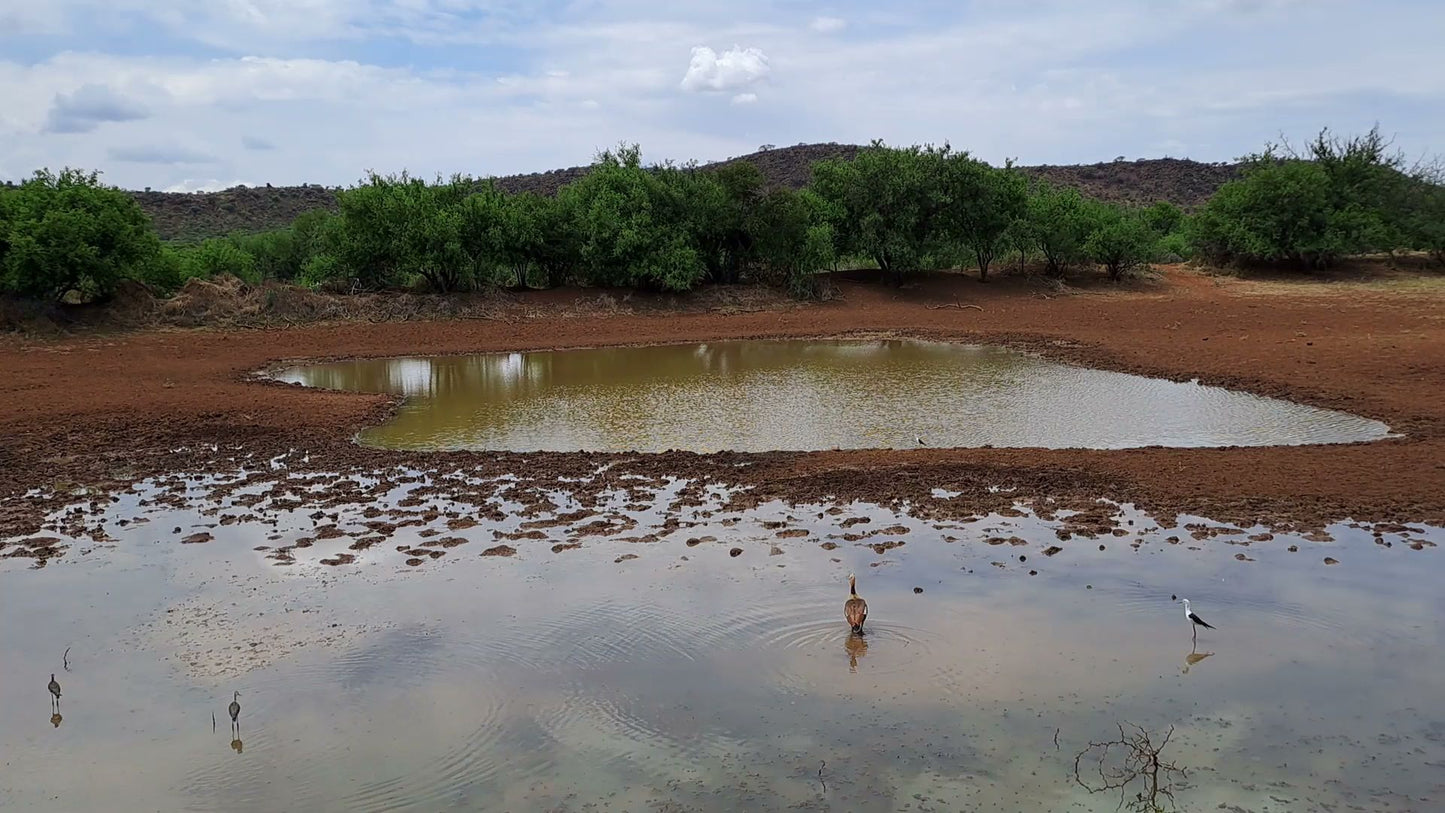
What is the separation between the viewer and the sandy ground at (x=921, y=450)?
43.8ft

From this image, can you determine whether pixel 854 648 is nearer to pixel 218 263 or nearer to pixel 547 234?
pixel 547 234

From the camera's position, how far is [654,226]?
37656 millimetres

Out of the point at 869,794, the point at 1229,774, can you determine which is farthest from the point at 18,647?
the point at 1229,774

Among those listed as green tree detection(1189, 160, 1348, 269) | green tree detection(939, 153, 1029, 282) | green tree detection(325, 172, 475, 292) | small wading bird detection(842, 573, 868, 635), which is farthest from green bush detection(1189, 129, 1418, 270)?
small wading bird detection(842, 573, 868, 635)

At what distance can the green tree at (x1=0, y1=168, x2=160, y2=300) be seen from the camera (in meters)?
28.5

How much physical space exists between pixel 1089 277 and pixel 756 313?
Result: 649 inches

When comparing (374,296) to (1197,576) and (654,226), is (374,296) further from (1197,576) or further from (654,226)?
(1197,576)

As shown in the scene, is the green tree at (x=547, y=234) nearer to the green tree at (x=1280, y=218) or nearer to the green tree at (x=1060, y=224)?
the green tree at (x=1060, y=224)

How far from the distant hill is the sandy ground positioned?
3621 centimetres

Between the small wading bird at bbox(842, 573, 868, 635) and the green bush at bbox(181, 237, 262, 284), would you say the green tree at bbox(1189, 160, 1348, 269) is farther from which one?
the small wading bird at bbox(842, 573, 868, 635)

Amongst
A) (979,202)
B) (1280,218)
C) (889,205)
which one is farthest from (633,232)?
(1280,218)

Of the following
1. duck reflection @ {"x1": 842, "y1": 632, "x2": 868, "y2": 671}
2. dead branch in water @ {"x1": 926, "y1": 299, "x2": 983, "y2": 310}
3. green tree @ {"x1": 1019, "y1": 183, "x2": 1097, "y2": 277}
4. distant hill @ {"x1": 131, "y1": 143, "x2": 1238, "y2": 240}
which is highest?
distant hill @ {"x1": 131, "y1": 143, "x2": 1238, "y2": 240}

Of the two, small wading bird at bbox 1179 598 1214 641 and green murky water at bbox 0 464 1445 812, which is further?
small wading bird at bbox 1179 598 1214 641

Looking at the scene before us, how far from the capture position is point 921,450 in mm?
15602
